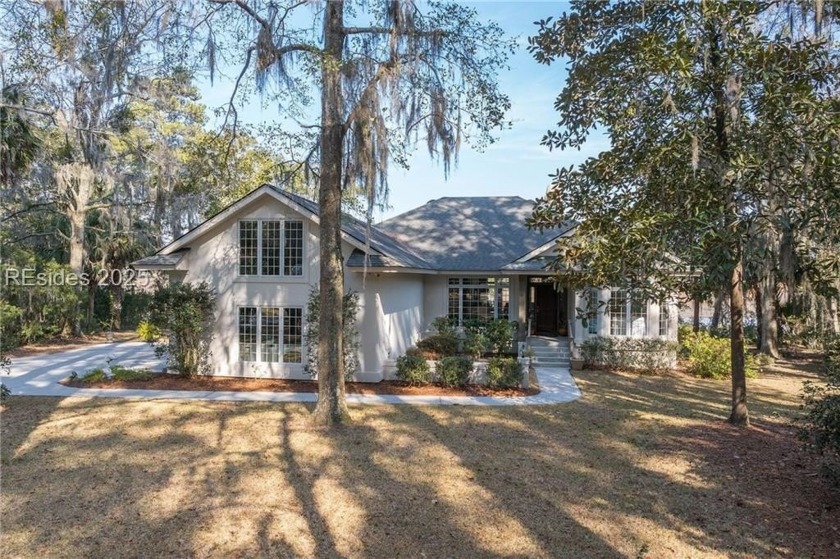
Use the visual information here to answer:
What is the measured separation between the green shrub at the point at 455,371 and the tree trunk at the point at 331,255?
11.8 ft

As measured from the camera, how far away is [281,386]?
12.5 metres

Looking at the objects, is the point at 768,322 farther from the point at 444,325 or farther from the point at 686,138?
the point at 686,138

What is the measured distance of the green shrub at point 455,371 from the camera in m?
12.4

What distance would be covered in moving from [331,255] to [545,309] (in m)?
11.7

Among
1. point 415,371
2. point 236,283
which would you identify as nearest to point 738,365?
Answer: point 415,371

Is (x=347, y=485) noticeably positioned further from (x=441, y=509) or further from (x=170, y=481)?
(x=170, y=481)

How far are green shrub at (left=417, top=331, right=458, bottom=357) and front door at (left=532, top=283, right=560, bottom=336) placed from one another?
14.7ft

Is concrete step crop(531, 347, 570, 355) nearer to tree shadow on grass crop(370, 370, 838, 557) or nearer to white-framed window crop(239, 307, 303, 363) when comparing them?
tree shadow on grass crop(370, 370, 838, 557)

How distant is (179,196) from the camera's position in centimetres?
2147

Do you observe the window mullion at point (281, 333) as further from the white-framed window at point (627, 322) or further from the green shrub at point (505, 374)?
the white-framed window at point (627, 322)

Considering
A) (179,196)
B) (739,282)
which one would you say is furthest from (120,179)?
(739,282)

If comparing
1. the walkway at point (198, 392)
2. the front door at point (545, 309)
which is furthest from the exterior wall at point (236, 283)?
the front door at point (545, 309)

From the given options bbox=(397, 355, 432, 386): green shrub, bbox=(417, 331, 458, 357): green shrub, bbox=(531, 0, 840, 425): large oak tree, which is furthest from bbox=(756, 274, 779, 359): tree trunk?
bbox=(397, 355, 432, 386): green shrub

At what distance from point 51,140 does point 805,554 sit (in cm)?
2247
